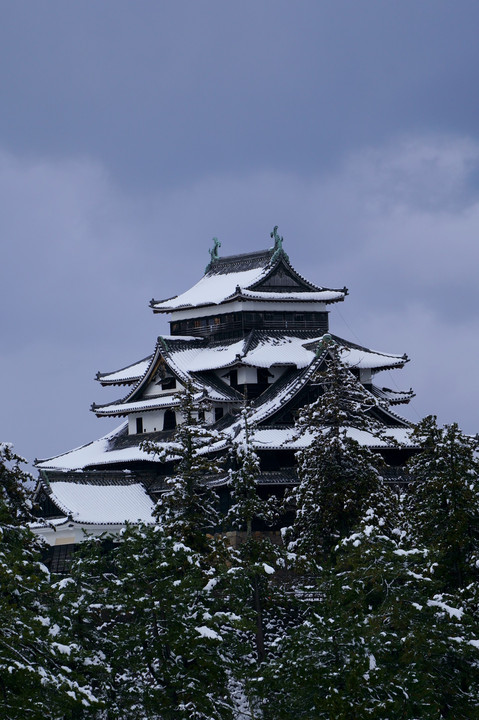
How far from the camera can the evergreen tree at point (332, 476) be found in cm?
3562

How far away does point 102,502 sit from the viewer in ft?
171

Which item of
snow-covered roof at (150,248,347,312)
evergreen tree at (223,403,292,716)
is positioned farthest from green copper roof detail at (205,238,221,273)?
evergreen tree at (223,403,292,716)

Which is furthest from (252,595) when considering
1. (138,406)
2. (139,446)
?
(138,406)

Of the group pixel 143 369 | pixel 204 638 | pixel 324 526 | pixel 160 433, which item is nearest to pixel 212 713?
pixel 204 638

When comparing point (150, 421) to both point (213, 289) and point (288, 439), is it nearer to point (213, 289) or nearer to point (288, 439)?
point (213, 289)

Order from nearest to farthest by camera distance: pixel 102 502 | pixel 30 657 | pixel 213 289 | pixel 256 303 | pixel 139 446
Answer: pixel 30 657 < pixel 139 446 < pixel 102 502 < pixel 256 303 < pixel 213 289

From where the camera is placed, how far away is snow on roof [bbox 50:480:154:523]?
50750 millimetres

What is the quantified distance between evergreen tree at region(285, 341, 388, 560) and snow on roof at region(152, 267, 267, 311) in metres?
23.2

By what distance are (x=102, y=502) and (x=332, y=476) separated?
18.6 metres

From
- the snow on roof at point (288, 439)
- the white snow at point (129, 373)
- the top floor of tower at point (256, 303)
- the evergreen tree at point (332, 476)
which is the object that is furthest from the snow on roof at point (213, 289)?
the evergreen tree at point (332, 476)

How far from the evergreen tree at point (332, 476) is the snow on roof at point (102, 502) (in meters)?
15.2

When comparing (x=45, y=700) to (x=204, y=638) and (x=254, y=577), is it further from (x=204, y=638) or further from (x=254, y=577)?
(x=254, y=577)

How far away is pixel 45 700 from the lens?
20078 mm

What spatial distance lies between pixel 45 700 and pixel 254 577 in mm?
10458
